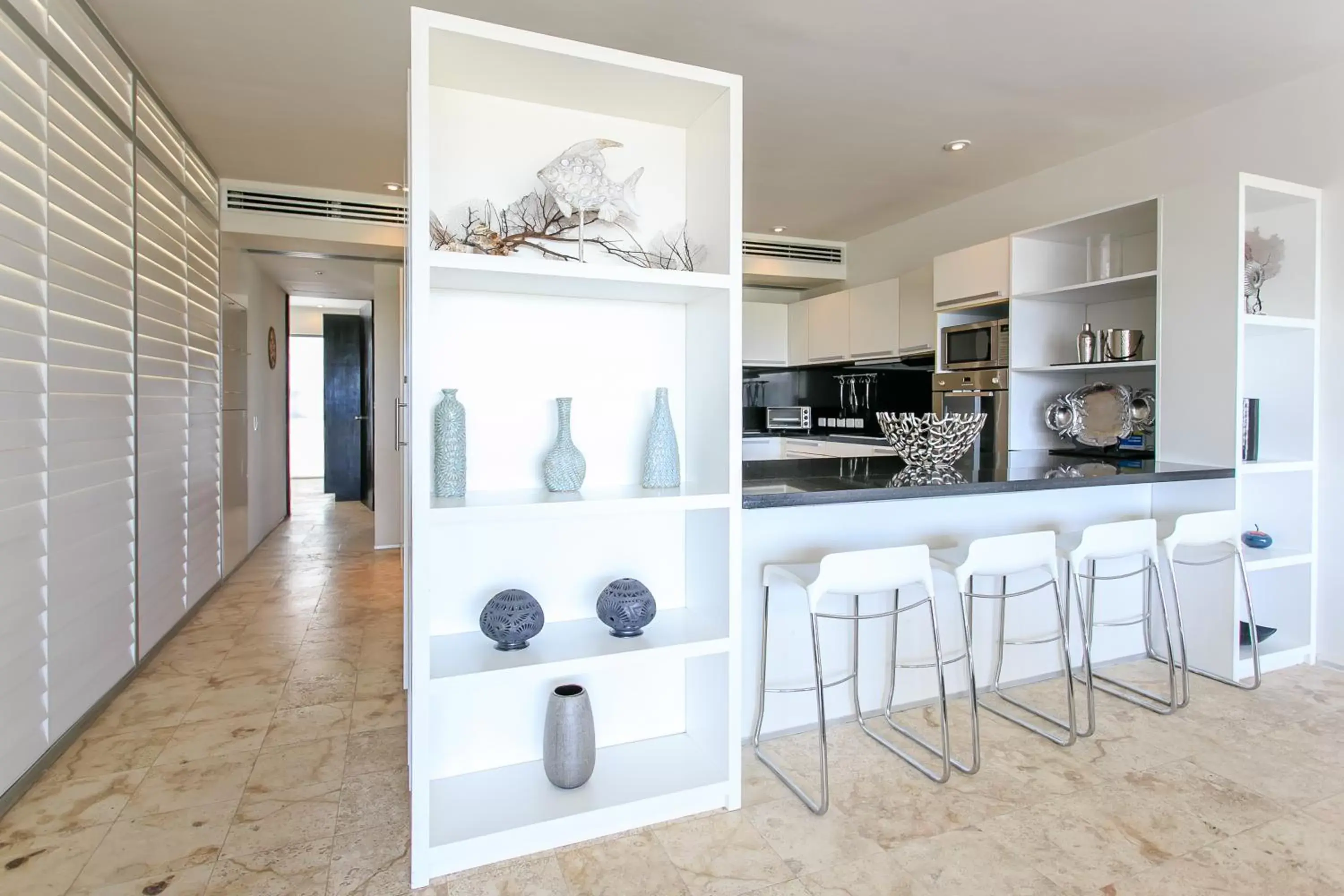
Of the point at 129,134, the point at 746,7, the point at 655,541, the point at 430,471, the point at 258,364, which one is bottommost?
the point at 655,541

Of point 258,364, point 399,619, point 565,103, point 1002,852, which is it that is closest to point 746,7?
point 565,103

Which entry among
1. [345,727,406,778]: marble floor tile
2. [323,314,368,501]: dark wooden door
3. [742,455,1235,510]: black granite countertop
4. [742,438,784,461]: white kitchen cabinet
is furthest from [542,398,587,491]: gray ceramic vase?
[323,314,368,501]: dark wooden door

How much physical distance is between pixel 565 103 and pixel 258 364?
440 cm

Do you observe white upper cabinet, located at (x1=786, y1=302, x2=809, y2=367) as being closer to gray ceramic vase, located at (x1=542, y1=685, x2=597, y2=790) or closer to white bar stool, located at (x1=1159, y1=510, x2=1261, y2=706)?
white bar stool, located at (x1=1159, y1=510, x2=1261, y2=706)

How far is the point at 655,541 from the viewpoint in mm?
2162

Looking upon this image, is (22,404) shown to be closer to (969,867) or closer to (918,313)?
(969,867)

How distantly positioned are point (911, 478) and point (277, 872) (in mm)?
2110

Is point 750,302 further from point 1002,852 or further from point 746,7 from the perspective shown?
point 1002,852

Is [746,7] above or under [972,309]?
above

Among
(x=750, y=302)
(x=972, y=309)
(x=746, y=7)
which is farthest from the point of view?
(x=750, y=302)

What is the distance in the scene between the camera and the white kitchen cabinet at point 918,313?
15.3 ft

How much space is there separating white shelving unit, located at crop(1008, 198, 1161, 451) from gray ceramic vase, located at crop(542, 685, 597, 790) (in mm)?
2947

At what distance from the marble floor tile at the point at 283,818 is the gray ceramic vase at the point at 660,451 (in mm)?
1225

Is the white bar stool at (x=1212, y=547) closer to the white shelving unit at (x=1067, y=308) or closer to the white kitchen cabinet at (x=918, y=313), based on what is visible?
the white shelving unit at (x=1067, y=308)
